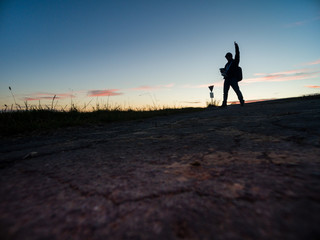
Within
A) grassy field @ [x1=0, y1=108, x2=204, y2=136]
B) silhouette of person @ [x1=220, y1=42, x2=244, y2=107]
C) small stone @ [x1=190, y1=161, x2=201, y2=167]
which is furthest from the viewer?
silhouette of person @ [x1=220, y1=42, x2=244, y2=107]

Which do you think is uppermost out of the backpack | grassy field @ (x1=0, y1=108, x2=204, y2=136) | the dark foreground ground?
the backpack

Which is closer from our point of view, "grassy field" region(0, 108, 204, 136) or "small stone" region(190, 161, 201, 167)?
"small stone" region(190, 161, 201, 167)

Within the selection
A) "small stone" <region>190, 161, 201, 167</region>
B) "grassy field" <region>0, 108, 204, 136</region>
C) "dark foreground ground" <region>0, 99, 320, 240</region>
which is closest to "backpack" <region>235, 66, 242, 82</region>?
"grassy field" <region>0, 108, 204, 136</region>

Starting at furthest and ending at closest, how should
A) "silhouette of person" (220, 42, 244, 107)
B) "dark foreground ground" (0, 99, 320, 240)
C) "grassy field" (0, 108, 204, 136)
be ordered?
1. "silhouette of person" (220, 42, 244, 107)
2. "grassy field" (0, 108, 204, 136)
3. "dark foreground ground" (0, 99, 320, 240)

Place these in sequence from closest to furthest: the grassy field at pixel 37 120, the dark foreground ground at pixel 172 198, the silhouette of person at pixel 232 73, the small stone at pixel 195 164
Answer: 1. the dark foreground ground at pixel 172 198
2. the small stone at pixel 195 164
3. the grassy field at pixel 37 120
4. the silhouette of person at pixel 232 73

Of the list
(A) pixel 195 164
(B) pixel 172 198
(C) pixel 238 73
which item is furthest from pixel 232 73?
(B) pixel 172 198

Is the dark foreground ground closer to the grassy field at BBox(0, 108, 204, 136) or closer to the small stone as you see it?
the small stone

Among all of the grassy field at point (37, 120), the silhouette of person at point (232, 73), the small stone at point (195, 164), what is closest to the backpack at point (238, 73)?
the silhouette of person at point (232, 73)

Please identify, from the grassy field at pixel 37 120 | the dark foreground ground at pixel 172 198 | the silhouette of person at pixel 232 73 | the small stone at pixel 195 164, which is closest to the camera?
the dark foreground ground at pixel 172 198

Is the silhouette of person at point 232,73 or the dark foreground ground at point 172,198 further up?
the silhouette of person at point 232,73

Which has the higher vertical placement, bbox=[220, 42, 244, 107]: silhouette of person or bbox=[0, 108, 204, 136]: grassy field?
bbox=[220, 42, 244, 107]: silhouette of person

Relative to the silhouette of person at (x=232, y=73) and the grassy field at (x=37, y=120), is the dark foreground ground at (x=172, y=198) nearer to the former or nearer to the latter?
the grassy field at (x=37, y=120)

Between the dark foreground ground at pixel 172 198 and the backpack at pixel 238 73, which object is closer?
the dark foreground ground at pixel 172 198

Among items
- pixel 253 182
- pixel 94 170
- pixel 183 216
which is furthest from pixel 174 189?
pixel 94 170
